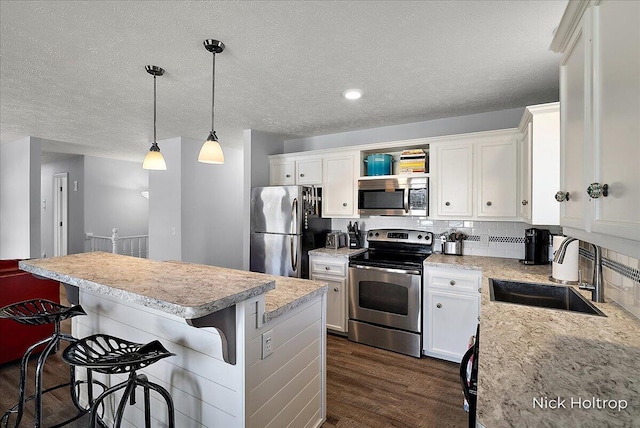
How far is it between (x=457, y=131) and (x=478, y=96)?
659mm

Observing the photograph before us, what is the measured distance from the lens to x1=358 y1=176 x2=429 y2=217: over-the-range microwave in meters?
3.34

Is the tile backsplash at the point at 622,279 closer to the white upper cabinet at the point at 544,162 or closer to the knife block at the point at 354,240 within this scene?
the white upper cabinet at the point at 544,162

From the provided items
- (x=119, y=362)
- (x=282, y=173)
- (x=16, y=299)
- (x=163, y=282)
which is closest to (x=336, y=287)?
(x=282, y=173)

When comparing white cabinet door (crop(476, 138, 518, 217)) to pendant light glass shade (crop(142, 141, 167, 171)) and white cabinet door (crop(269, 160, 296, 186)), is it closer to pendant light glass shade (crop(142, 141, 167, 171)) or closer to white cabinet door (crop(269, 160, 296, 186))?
white cabinet door (crop(269, 160, 296, 186))

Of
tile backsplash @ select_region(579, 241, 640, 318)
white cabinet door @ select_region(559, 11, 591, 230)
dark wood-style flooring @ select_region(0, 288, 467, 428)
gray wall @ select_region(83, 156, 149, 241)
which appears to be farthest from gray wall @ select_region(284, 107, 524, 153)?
gray wall @ select_region(83, 156, 149, 241)

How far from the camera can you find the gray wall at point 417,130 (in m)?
3.24

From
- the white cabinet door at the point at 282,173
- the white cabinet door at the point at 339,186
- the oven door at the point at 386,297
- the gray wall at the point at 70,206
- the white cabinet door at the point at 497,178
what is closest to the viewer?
the white cabinet door at the point at 497,178

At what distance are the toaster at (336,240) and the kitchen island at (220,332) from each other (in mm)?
1851

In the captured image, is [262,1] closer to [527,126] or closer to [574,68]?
[574,68]

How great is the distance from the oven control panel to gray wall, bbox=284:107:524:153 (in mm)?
1144

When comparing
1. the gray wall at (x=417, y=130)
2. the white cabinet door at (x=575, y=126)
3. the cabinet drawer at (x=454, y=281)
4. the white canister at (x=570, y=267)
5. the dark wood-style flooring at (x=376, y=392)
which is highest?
the gray wall at (x=417, y=130)

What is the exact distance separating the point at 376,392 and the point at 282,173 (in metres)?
2.85

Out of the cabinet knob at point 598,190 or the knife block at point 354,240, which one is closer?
the cabinet knob at point 598,190

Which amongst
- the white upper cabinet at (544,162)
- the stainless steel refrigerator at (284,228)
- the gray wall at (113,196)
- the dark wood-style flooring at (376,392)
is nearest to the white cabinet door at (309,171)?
the stainless steel refrigerator at (284,228)
